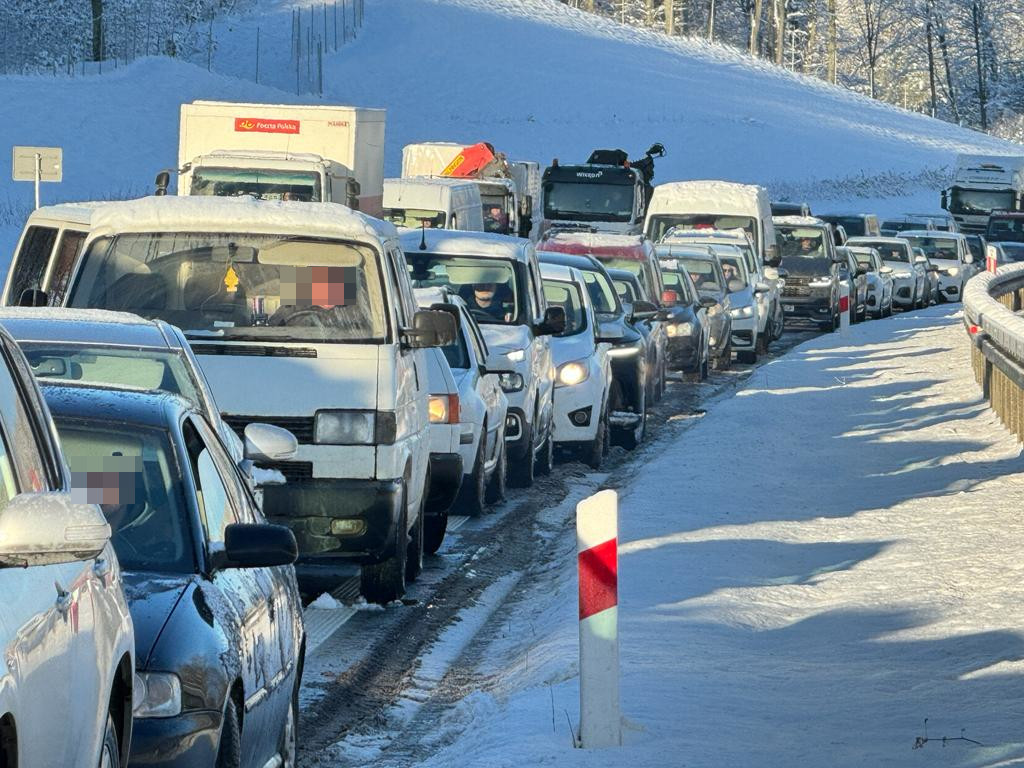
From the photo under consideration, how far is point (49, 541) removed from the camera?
3.80 metres

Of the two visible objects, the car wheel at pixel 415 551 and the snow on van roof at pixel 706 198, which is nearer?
the car wheel at pixel 415 551

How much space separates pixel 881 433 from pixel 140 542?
614 inches

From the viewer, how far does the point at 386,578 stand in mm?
11672

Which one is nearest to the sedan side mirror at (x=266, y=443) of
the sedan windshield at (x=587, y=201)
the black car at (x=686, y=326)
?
the black car at (x=686, y=326)

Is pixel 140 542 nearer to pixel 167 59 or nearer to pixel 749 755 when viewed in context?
pixel 749 755

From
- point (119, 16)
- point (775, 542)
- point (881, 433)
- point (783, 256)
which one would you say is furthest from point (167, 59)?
point (775, 542)

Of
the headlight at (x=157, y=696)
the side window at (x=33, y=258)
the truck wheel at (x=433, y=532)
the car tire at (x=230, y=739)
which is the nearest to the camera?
the headlight at (x=157, y=696)

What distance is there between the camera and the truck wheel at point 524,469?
→ 1720 cm

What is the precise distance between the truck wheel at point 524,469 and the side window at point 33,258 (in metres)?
3.91

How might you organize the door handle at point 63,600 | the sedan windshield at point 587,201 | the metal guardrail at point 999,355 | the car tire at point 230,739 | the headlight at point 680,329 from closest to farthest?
the door handle at point 63,600, the car tire at point 230,739, the metal guardrail at point 999,355, the headlight at point 680,329, the sedan windshield at point 587,201

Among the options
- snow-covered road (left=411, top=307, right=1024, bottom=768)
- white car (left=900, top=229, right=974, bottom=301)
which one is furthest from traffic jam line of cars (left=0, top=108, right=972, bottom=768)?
white car (left=900, top=229, right=974, bottom=301)

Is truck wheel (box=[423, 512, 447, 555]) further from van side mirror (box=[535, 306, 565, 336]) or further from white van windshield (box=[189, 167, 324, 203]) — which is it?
white van windshield (box=[189, 167, 324, 203])

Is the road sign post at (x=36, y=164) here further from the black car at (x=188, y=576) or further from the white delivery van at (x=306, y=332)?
the black car at (x=188, y=576)

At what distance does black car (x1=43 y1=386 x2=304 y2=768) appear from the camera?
5621 mm
